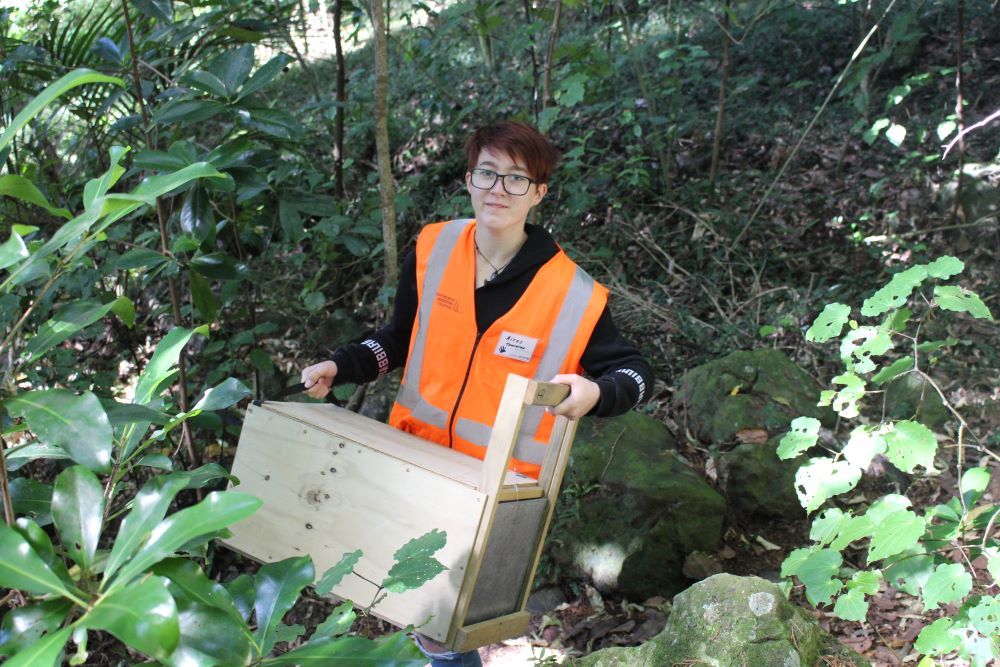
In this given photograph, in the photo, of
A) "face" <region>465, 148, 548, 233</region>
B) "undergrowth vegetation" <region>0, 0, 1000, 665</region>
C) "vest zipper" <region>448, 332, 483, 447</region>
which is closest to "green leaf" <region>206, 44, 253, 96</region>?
"undergrowth vegetation" <region>0, 0, 1000, 665</region>


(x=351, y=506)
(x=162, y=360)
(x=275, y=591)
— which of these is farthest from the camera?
(x=351, y=506)

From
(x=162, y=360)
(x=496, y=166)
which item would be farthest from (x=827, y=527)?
(x=162, y=360)

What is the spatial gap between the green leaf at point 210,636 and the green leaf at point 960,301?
174 cm

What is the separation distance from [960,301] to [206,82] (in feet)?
7.16

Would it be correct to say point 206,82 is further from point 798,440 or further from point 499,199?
point 798,440

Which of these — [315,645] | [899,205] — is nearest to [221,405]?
[315,645]

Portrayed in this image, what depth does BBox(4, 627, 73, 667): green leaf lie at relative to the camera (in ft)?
2.75

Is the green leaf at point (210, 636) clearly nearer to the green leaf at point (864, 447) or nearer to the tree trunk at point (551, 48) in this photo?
the green leaf at point (864, 447)

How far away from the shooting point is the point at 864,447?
6.85 ft

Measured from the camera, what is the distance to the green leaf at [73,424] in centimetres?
104

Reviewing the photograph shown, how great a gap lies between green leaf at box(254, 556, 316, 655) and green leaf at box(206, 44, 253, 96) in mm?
1941

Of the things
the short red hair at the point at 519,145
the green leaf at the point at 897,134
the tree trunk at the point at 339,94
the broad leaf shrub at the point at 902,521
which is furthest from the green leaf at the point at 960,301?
the tree trunk at the point at 339,94

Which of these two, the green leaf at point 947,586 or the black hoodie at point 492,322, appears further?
the black hoodie at point 492,322

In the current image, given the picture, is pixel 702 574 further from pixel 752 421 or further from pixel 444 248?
pixel 444 248
